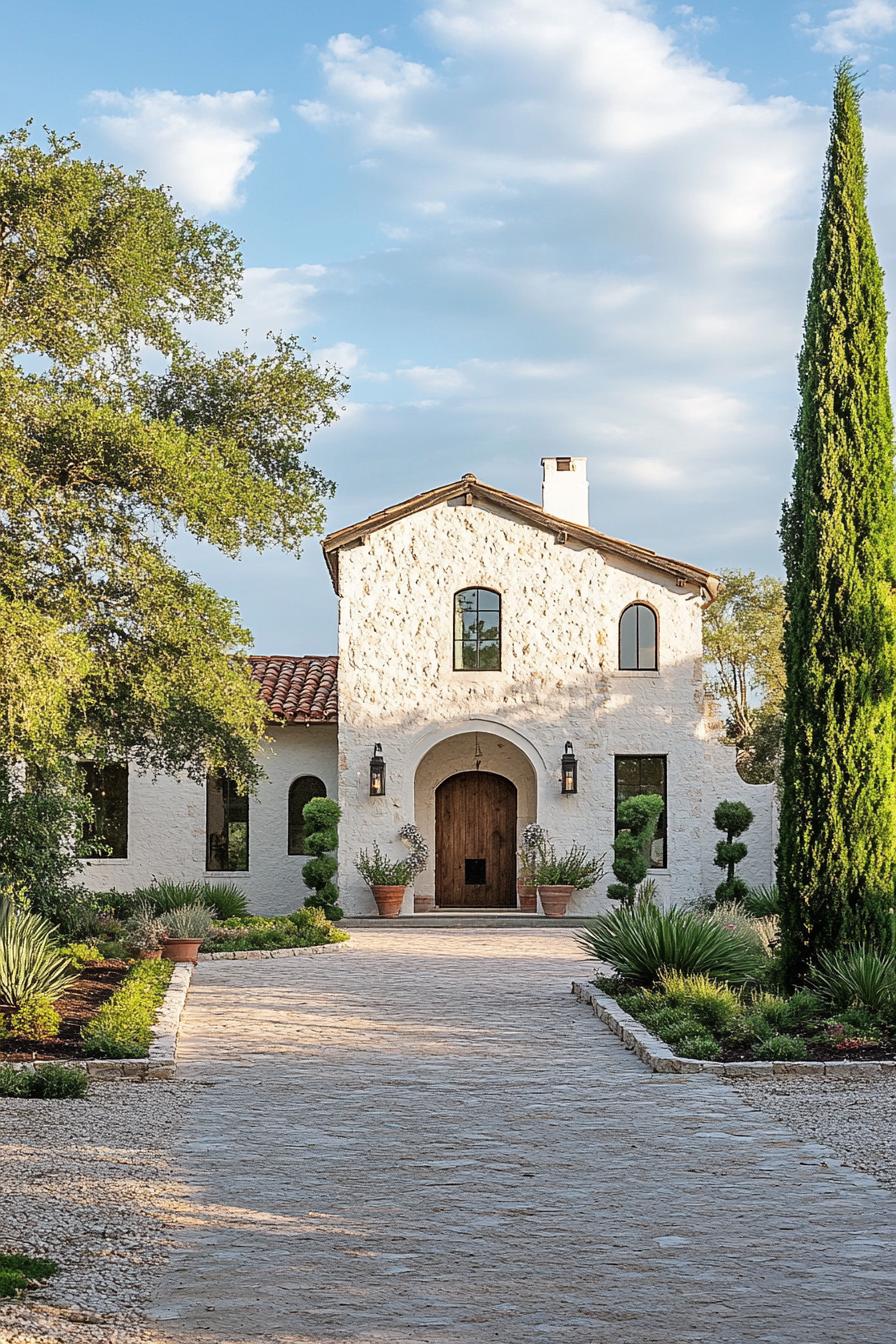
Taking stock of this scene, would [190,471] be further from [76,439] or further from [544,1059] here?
[544,1059]

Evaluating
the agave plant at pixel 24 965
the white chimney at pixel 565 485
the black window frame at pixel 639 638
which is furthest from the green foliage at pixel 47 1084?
the white chimney at pixel 565 485

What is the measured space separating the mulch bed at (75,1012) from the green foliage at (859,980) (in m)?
5.66

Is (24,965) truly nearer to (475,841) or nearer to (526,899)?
(526,899)

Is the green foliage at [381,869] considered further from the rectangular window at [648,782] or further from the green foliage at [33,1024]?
the green foliage at [33,1024]

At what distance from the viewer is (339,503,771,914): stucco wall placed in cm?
2328

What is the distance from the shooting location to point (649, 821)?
21.8 m

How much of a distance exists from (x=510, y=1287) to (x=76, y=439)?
900cm

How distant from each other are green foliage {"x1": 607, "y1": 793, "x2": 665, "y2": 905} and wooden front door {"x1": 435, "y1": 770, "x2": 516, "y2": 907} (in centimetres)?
255

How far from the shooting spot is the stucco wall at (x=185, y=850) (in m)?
23.8

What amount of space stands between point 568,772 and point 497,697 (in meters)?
1.75

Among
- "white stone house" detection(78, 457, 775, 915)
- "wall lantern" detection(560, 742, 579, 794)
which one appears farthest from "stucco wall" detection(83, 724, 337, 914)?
"wall lantern" detection(560, 742, 579, 794)

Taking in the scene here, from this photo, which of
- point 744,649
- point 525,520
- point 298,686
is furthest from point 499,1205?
point 744,649

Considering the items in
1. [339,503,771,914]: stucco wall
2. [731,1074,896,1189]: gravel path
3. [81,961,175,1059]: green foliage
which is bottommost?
[731,1074,896,1189]: gravel path

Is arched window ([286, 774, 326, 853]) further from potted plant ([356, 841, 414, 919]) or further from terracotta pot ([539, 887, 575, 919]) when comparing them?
terracotta pot ([539, 887, 575, 919])
